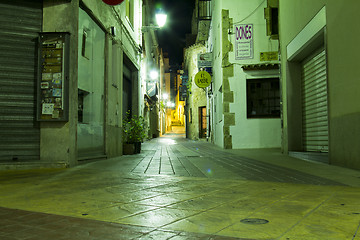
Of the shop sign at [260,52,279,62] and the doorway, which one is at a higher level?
the shop sign at [260,52,279,62]

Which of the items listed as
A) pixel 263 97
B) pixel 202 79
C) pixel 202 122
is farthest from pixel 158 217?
pixel 202 122

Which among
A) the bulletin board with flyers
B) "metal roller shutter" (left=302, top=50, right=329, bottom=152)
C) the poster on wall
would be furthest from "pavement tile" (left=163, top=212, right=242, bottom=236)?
the poster on wall

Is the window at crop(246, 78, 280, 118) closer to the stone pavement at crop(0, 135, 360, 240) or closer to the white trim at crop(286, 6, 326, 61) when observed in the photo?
the white trim at crop(286, 6, 326, 61)

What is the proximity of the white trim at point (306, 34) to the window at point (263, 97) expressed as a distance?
11.3ft

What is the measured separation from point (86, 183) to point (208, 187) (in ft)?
5.34

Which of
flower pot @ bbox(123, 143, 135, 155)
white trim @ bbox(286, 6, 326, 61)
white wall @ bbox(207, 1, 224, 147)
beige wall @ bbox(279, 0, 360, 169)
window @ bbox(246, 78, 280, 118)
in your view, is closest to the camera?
beige wall @ bbox(279, 0, 360, 169)

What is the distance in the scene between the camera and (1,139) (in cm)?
589

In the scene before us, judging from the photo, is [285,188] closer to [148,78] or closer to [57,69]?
[57,69]

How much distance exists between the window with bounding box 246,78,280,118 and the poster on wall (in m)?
1.01

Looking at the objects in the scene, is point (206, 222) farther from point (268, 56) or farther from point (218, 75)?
point (218, 75)

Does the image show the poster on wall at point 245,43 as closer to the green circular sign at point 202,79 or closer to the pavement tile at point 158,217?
the green circular sign at point 202,79

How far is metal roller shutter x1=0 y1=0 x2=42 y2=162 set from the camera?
19.4ft

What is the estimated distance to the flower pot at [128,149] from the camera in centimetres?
962

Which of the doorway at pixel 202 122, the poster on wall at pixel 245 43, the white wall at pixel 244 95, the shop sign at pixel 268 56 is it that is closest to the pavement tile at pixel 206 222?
the white wall at pixel 244 95
